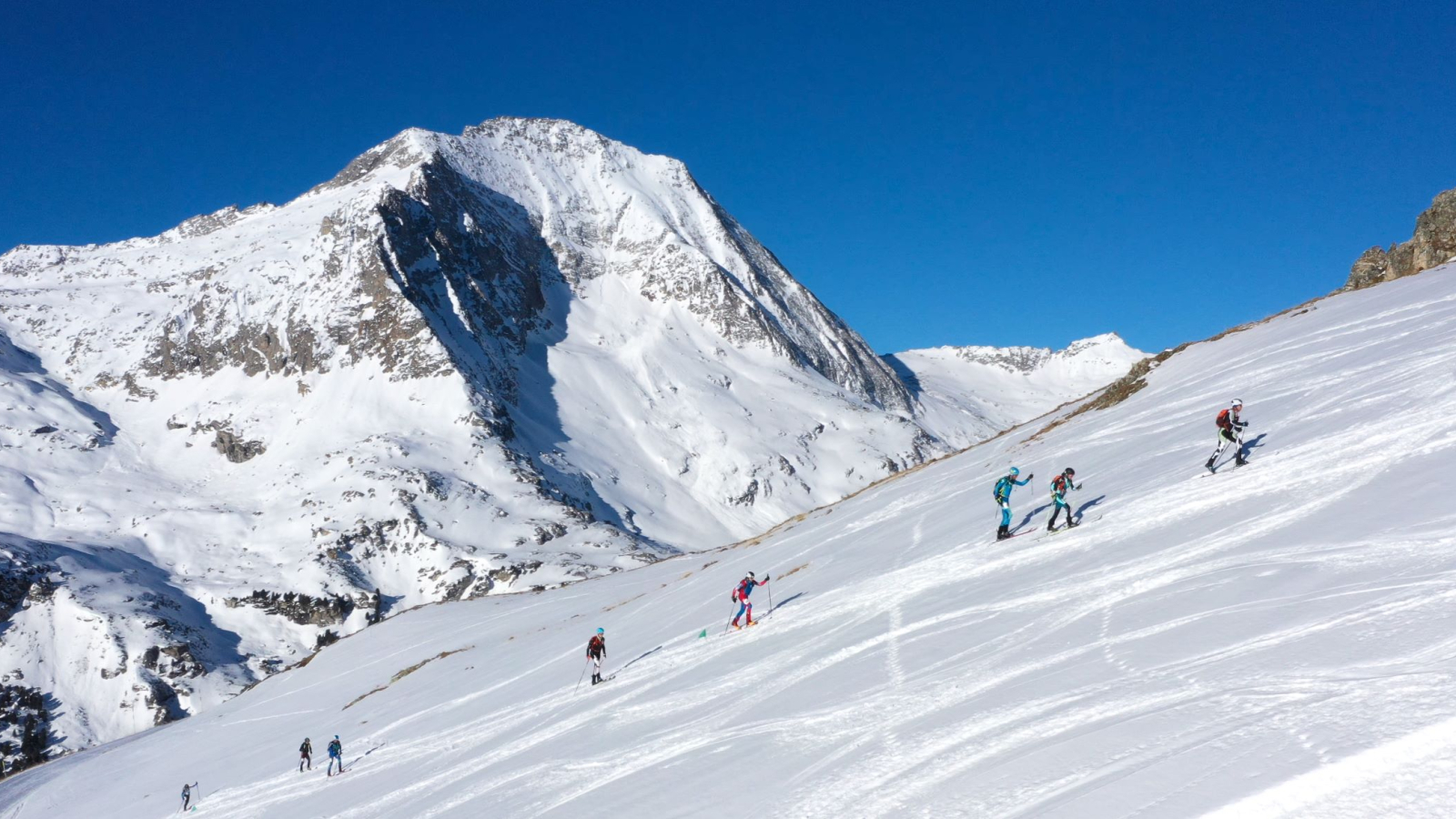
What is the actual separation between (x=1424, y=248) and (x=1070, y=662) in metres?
38.1

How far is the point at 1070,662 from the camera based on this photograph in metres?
11.5

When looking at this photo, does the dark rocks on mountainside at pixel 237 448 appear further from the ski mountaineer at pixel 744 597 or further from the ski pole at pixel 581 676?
the ski mountaineer at pixel 744 597

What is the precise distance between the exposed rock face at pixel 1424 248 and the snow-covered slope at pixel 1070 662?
4.42 meters

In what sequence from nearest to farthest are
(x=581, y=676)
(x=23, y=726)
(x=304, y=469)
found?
(x=581, y=676) → (x=23, y=726) → (x=304, y=469)

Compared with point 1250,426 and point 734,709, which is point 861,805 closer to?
point 734,709

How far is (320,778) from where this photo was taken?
80.3 ft

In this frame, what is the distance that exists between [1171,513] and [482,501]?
448 feet

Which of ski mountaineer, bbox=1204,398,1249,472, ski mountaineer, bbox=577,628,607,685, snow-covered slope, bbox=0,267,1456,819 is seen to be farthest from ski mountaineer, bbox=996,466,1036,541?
ski mountaineer, bbox=577,628,607,685

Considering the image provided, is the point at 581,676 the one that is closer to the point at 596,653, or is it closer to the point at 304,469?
the point at 596,653

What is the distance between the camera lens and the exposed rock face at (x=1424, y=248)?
3700 cm

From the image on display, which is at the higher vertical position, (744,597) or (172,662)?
(172,662)

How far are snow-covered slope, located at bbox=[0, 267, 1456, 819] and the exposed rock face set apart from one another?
442 centimetres

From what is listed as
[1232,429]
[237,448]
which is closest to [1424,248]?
[1232,429]

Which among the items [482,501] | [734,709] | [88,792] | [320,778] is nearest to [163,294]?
[482,501]
